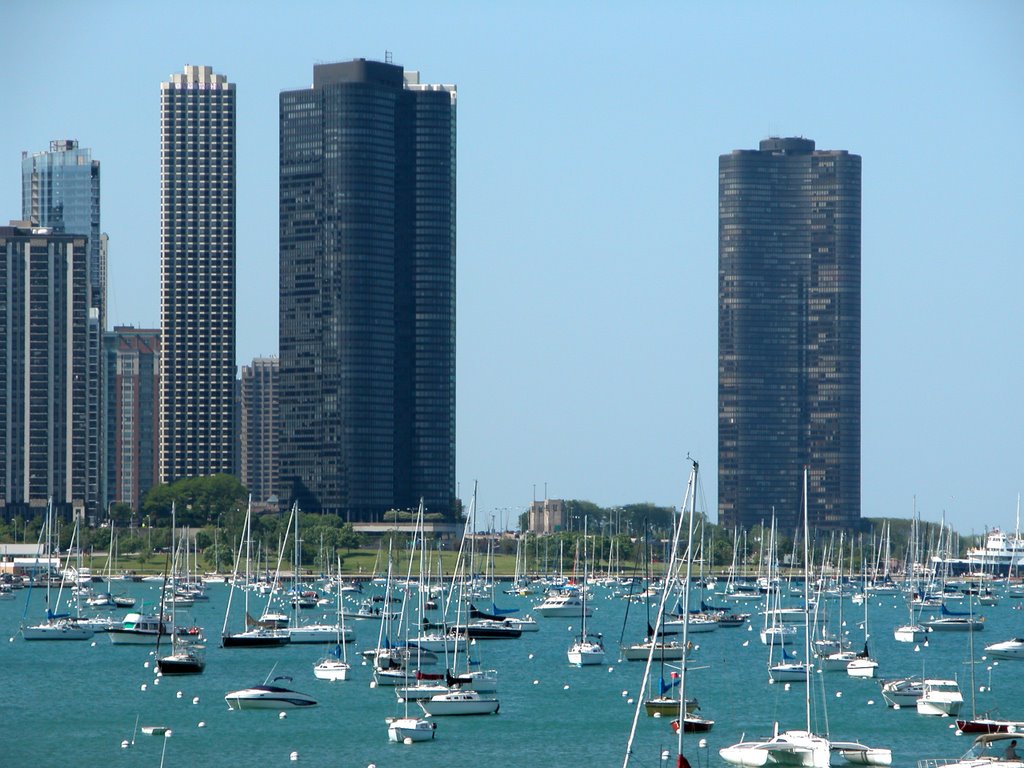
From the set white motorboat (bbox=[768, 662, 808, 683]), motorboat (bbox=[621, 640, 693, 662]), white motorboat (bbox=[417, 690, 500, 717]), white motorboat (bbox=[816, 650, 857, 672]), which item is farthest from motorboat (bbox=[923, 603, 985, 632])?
white motorboat (bbox=[417, 690, 500, 717])

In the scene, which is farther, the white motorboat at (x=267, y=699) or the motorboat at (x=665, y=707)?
the white motorboat at (x=267, y=699)

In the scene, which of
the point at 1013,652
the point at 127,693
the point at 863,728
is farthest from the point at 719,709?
the point at 1013,652

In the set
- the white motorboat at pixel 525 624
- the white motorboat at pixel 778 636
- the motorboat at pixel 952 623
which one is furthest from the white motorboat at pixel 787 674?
the motorboat at pixel 952 623

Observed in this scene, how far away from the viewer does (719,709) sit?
4195 inches

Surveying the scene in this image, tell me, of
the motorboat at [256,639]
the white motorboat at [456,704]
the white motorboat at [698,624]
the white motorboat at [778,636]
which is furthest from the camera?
the white motorboat at [698,624]

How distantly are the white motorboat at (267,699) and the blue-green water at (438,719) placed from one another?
0.80 m

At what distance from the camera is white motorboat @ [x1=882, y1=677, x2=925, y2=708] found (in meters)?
105

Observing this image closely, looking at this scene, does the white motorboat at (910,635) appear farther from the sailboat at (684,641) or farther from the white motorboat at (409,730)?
the white motorboat at (409,730)

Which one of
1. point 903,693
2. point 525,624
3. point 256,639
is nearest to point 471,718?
point 903,693

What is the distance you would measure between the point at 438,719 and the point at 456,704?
168cm

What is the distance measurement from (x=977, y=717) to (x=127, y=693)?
1844 inches

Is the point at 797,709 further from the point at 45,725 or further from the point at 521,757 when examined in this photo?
the point at 45,725

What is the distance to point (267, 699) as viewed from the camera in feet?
341

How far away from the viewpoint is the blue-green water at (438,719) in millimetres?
89500
